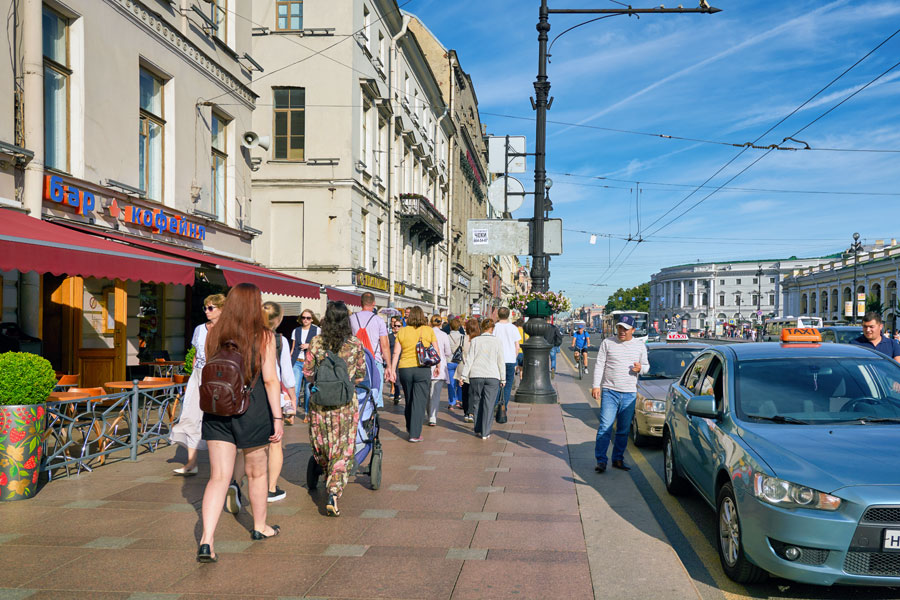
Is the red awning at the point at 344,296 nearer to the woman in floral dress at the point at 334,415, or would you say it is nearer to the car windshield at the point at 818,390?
the woman in floral dress at the point at 334,415

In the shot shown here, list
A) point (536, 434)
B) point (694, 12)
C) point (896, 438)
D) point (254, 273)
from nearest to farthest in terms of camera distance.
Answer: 1. point (896, 438)
2. point (536, 434)
3. point (254, 273)
4. point (694, 12)

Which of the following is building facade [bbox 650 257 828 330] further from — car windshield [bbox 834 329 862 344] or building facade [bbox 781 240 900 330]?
car windshield [bbox 834 329 862 344]

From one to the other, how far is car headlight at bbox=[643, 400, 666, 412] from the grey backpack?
4.83 metres

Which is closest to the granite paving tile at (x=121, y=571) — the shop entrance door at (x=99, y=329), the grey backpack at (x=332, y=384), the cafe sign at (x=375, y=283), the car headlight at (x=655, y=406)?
the grey backpack at (x=332, y=384)

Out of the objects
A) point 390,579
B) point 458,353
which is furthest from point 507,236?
point 390,579

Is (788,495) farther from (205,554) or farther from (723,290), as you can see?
(723,290)

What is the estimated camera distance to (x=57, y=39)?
10883mm

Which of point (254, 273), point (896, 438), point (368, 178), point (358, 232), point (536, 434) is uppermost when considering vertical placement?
point (368, 178)

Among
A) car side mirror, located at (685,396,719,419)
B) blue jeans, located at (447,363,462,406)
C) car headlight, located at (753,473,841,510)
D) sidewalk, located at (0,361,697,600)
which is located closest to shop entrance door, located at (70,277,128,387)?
sidewalk, located at (0,361,697,600)

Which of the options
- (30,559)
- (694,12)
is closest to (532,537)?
(30,559)

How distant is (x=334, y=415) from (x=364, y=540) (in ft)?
3.95

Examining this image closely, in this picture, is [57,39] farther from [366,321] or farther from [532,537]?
[532,537]

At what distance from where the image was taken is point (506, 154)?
52.5ft

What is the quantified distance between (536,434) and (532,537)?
17.5 ft
